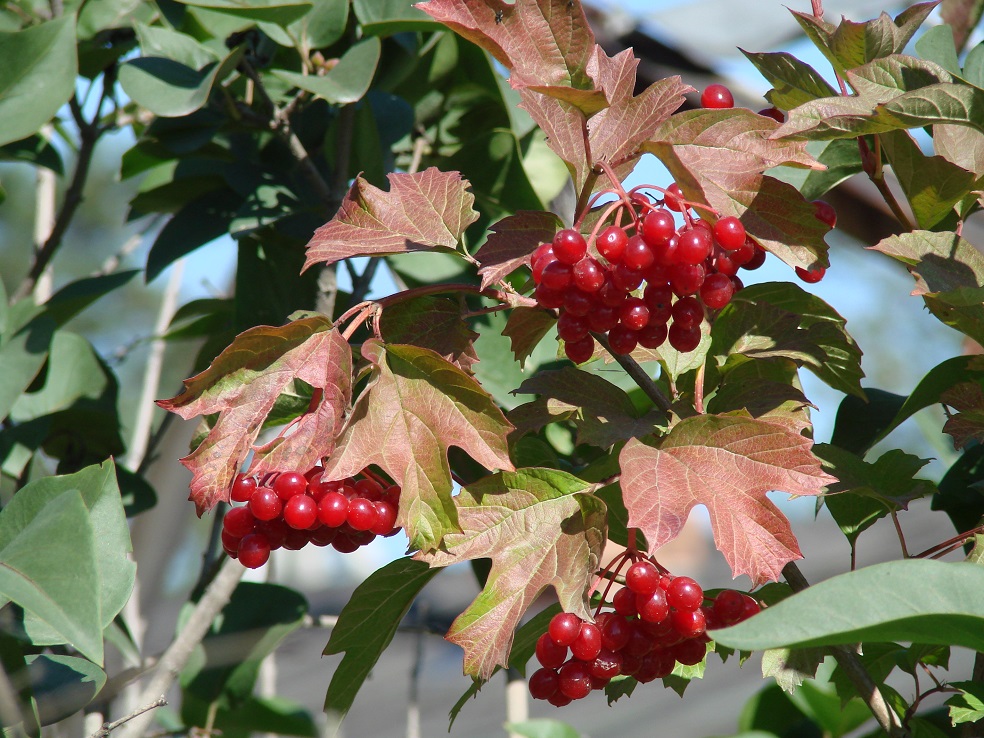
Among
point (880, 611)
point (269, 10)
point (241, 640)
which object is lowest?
point (241, 640)

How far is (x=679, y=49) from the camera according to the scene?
1.60 meters

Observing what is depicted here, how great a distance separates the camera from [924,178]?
73 cm

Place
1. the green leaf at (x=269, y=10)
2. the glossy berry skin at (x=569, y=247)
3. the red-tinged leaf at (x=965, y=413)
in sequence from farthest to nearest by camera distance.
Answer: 1. the green leaf at (x=269, y=10)
2. the red-tinged leaf at (x=965, y=413)
3. the glossy berry skin at (x=569, y=247)

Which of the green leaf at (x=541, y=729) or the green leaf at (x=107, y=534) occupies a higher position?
the green leaf at (x=107, y=534)

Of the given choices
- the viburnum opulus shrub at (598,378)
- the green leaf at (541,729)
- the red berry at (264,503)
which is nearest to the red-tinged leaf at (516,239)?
the viburnum opulus shrub at (598,378)

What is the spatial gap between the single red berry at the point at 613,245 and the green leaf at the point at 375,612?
0.86 feet

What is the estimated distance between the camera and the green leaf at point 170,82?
2.88ft

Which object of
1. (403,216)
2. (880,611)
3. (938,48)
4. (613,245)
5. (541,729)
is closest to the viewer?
(880,611)

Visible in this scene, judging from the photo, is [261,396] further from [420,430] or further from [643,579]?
[643,579]

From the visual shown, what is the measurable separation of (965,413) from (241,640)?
0.79 m

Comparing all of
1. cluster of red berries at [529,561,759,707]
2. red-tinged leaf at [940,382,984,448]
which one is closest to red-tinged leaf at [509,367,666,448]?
cluster of red berries at [529,561,759,707]

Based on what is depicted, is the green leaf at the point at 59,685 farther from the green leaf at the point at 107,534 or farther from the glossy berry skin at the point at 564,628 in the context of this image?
the glossy berry skin at the point at 564,628

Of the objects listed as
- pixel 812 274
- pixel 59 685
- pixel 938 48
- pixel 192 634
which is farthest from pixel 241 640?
pixel 938 48

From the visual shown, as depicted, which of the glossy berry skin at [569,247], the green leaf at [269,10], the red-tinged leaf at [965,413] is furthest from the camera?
the green leaf at [269,10]
